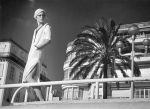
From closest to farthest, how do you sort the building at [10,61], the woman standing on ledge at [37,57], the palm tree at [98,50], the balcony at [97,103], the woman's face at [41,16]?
the balcony at [97,103] → the woman standing on ledge at [37,57] → the woman's face at [41,16] → the palm tree at [98,50] → the building at [10,61]

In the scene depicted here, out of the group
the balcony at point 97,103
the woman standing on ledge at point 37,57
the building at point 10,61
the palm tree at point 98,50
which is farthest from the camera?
the building at point 10,61

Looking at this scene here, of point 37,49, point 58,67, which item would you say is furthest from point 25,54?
point 37,49

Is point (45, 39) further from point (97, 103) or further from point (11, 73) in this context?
point (11, 73)

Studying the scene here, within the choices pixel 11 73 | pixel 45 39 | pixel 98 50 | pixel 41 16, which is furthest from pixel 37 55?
pixel 11 73

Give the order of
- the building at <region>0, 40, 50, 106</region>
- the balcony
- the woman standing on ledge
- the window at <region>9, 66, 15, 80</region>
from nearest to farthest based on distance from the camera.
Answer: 1. the balcony
2. the woman standing on ledge
3. the building at <region>0, 40, 50, 106</region>
4. the window at <region>9, 66, 15, 80</region>

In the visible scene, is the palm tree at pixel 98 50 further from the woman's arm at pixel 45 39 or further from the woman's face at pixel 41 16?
the woman's arm at pixel 45 39

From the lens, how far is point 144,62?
32.2 metres

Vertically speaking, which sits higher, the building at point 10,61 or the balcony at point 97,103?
the building at point 10,61

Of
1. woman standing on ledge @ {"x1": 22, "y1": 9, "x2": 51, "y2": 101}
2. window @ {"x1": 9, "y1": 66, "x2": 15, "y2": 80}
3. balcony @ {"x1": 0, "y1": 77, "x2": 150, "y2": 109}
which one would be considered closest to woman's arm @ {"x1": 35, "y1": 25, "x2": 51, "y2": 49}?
woman standing on ledge @ {"x1": 22, "y1": 9, "x2": 51, "y2": 101}

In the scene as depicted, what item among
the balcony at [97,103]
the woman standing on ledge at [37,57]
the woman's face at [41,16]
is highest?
the woman's face at [41,16]

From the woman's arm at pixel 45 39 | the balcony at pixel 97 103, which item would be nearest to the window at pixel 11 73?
the woman's arm at pixel 45 39

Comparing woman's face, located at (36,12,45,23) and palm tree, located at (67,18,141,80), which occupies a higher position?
palm tree, located at (67,18,141,80)

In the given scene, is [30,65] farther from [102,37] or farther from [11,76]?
[11,76]

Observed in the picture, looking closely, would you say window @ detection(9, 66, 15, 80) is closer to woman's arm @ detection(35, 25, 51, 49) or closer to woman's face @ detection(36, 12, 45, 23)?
woman's face @ detection(36, 12, 45, 23)
